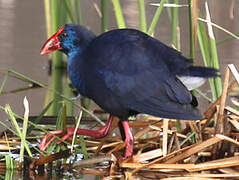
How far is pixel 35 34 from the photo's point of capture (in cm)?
636

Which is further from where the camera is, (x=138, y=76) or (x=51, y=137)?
(x=51, y=137)

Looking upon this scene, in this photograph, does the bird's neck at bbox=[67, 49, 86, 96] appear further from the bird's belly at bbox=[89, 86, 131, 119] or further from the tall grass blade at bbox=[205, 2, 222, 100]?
the tall grass blade at bbox=[205, 2, 222, 100]

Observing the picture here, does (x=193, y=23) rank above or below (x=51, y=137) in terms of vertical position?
above

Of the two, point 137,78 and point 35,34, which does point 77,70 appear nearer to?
point 137,78

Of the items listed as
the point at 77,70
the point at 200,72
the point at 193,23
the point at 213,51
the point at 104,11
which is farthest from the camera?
the point at 104,11

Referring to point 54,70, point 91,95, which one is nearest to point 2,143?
point 91,95

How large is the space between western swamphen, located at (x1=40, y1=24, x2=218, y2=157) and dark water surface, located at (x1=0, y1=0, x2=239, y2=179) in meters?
0.94

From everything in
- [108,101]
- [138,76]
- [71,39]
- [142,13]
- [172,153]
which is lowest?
[172,153]

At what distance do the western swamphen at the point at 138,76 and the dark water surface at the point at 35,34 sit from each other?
94cm

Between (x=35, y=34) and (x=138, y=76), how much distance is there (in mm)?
3490

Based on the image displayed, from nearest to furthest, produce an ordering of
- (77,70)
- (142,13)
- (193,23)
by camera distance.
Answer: (77,70) → (193,23) → (142,13)

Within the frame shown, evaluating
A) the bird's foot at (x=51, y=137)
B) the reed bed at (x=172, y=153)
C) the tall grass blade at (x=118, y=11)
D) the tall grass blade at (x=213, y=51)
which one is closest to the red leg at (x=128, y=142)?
the reed bed at (x=172, y=153)

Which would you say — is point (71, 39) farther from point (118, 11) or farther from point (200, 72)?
point (200, 72)

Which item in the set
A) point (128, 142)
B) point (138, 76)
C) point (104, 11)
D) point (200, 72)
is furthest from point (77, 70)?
point (104, 11)
